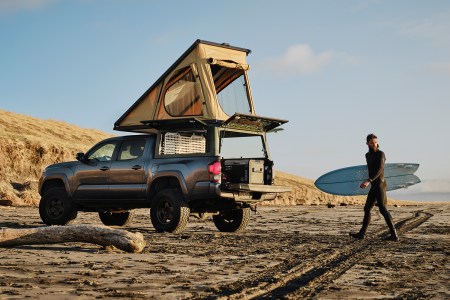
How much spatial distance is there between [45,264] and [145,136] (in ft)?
18.9

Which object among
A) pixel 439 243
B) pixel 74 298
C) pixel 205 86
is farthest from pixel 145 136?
pixel 74 298

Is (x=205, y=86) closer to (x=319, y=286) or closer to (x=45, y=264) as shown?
(x=45, y=264)

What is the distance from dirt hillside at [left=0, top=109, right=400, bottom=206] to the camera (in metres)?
27.1

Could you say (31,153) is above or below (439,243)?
above

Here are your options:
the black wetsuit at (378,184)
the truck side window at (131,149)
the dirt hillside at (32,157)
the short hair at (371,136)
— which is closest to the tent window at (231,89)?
the truck side window at (131,149)

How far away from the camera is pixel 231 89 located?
517 inches

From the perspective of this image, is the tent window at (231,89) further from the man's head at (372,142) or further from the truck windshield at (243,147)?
the man's head at (372,142)

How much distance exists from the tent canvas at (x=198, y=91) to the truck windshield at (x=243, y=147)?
1.56 ft

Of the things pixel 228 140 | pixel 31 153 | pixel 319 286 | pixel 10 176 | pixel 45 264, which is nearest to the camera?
pixel 319 286

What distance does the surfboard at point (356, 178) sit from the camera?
80.0ft

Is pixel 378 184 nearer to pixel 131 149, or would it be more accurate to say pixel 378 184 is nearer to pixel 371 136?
pixel 371 136

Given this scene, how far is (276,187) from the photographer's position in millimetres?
12477

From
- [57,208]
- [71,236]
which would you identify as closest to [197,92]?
[57,208]

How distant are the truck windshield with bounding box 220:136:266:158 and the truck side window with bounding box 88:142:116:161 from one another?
8.55 ft
